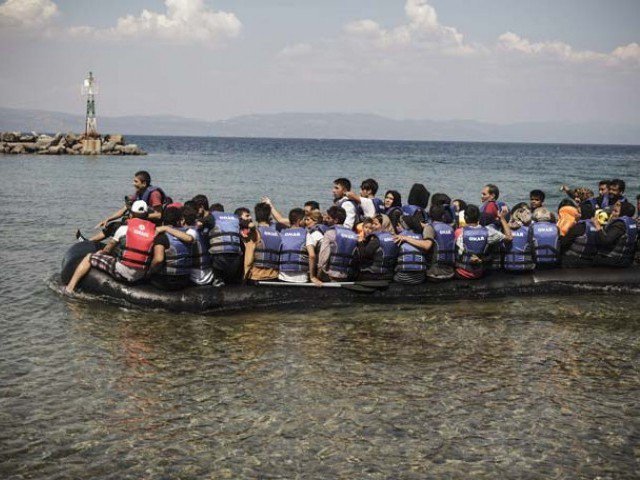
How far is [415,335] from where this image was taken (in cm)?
1071

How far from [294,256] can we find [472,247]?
3.18 metres

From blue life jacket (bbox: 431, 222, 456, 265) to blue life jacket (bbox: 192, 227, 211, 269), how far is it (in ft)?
13.0

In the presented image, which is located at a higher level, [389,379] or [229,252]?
[229,252]

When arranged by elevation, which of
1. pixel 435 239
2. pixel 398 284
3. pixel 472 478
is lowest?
pixel 472 478

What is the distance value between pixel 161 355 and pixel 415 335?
3833 millimetres

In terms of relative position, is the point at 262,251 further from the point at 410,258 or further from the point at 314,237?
the point at 410,258

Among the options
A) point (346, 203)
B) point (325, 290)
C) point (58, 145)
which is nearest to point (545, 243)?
point (346, 203)

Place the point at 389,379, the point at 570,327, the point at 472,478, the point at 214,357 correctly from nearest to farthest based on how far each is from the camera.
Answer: the point at 472,478 < the point at 389,379 < the point at 214,357 < the point at 570,327

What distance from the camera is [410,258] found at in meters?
12.2

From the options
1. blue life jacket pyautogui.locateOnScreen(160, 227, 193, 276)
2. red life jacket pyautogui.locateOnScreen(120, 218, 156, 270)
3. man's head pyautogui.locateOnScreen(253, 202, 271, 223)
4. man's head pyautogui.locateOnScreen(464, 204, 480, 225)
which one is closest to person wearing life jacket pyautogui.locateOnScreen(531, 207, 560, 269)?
man's head pyautogui.locateOnScreen(464, 204, 480, 225)

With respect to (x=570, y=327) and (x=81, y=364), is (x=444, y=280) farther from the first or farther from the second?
(x=81, y=364)

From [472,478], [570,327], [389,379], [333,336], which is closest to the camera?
[472,478]

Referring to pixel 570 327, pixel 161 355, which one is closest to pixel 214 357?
pixel 161 355

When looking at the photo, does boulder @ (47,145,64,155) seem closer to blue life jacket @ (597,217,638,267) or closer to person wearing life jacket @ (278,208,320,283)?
person wearing life jacket @ (278,208,320,283)
